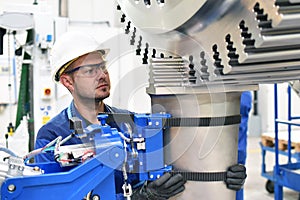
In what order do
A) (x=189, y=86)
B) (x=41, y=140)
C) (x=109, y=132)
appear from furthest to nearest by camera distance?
(x=41, y=140), (x=109, y=132), (x=189, y=86)

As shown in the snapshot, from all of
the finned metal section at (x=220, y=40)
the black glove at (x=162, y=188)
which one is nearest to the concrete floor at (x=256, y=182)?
the black glove at (x=162, y=188)

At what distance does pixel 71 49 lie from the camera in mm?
1396

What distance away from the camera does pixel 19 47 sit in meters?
3.13

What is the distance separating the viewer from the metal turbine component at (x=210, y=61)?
20.5 inches

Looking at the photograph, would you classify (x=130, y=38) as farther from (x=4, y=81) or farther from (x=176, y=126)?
(x=4, y=81)

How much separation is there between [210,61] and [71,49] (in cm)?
89

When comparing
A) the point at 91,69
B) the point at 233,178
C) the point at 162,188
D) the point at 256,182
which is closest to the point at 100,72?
the point at 91,69

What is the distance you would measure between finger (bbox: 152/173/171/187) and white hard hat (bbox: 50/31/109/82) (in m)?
0.71

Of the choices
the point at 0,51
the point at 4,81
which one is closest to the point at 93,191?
the point at 0,51

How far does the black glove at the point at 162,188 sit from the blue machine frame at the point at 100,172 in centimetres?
3

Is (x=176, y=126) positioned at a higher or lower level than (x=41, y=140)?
higher

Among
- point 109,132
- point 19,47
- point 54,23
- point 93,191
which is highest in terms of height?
point 54,23

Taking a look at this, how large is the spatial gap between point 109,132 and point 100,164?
73mm

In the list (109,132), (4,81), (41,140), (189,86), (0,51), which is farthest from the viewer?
(4,81)
